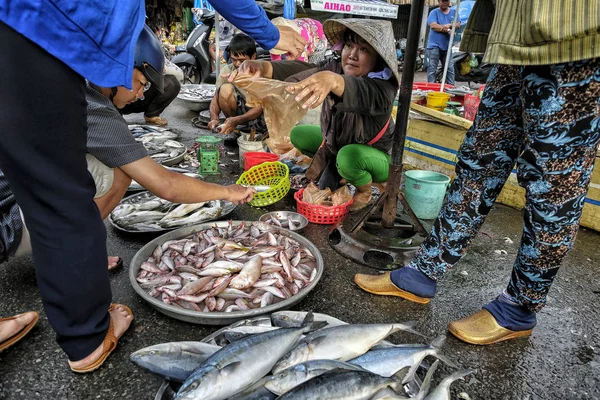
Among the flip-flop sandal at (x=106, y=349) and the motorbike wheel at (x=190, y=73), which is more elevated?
the motorbike wheel at (x=190, y=73)

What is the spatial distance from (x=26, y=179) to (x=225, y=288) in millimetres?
1307

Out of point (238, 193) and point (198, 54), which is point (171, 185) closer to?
point (238, 193)

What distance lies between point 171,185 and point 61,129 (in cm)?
68

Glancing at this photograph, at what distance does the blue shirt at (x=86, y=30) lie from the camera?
4.38 feet

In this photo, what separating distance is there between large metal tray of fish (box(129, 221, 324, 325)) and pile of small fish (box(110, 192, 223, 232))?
35 centimetres

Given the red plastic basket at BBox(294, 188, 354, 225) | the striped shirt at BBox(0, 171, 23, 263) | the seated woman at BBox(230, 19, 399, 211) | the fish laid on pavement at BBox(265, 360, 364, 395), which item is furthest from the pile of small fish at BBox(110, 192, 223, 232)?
the fish laid on pavement at BBox(265, 360, 364, 395)

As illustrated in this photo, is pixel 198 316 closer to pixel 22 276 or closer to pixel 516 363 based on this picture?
pixel 22 276

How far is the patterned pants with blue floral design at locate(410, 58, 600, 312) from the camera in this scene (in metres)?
1.61

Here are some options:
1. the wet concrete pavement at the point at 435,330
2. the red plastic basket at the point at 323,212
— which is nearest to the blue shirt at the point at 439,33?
the wet concrete pavement at the point at 435,330

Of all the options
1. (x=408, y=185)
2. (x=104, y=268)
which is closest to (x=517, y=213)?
(x=408, y=185)

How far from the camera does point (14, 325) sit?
2.06m

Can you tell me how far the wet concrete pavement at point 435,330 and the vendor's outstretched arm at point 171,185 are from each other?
791 mm

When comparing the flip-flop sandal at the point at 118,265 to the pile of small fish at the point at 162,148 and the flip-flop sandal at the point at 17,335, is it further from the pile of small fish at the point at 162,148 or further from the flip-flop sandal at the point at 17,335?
the pile of small fish at the point at 162,148

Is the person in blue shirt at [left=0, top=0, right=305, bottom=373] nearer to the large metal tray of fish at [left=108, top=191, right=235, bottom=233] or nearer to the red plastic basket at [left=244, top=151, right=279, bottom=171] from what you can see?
the large metal tray of fish at [left=108, top=191, right=235, bottom=233]
